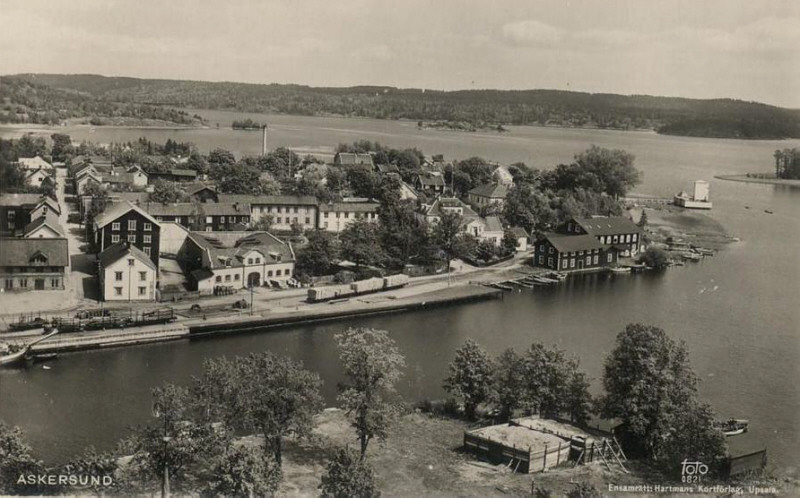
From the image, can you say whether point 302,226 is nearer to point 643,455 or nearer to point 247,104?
point 643,455

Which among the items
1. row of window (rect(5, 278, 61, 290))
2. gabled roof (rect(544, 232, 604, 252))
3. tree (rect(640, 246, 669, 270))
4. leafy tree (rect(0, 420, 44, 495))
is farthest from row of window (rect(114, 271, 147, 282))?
tree (rect(640, 246, 669, 270))

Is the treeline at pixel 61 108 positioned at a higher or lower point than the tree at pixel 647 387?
higher

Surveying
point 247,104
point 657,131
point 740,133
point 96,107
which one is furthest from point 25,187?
point 247,104

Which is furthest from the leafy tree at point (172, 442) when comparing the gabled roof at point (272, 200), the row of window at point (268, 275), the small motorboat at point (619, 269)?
the small motorboat at point (619, 269)

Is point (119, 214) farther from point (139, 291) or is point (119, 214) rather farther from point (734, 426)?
point (734, 426)

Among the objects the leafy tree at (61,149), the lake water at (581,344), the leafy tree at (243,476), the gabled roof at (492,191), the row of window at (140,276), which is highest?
the leafy tree at (61,149)

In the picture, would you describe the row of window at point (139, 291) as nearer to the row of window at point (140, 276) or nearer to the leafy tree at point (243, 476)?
the row of window at point (140, 276)

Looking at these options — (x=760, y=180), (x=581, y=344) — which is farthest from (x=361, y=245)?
(x=760, y=180)

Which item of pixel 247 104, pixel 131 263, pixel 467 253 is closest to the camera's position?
pixel 131 263
